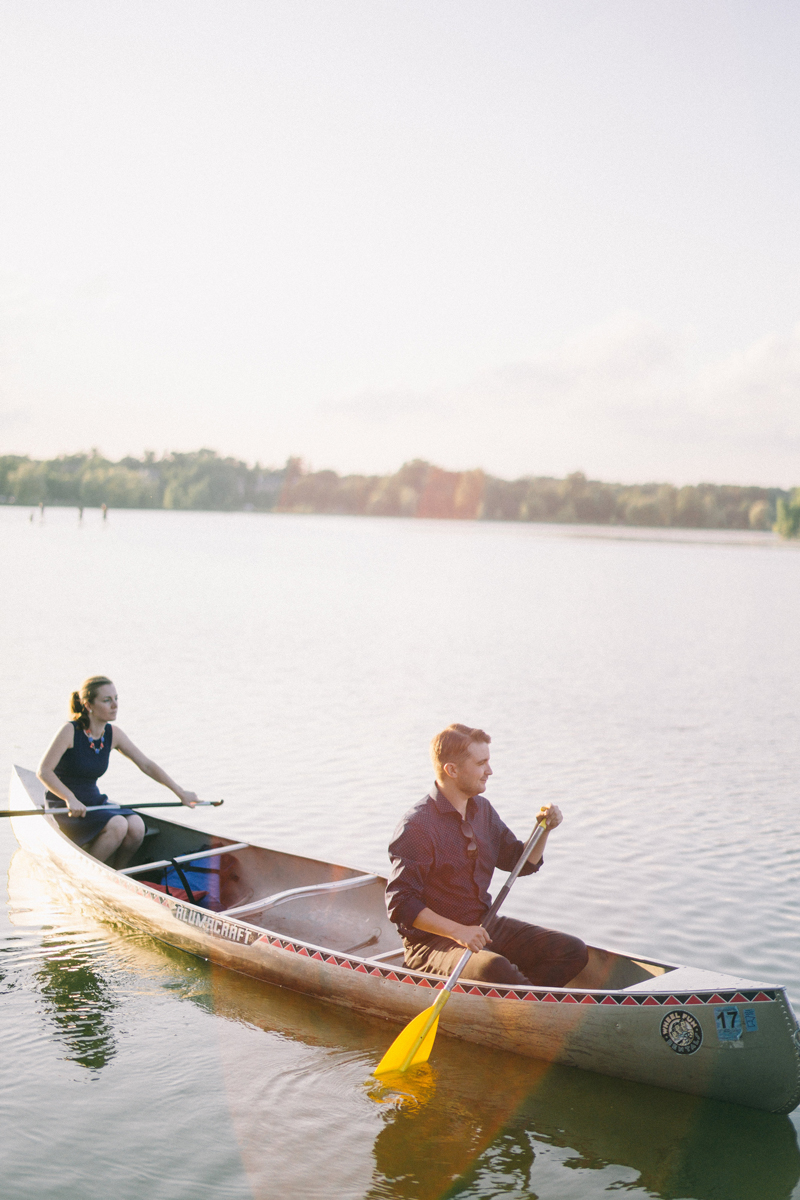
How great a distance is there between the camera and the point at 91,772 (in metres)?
8.63

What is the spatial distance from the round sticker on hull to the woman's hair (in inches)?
176

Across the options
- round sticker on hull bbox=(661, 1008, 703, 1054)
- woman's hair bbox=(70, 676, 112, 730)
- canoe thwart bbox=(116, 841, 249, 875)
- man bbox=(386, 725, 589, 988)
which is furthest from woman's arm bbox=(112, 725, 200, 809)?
round sticker on hull bbox=(661, 1008, 703, 1054)

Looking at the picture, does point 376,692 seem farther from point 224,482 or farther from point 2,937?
point 224,482

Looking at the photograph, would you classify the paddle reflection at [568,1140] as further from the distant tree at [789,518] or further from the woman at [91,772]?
the distant tree at [789,518]

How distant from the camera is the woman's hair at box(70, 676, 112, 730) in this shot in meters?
8.30

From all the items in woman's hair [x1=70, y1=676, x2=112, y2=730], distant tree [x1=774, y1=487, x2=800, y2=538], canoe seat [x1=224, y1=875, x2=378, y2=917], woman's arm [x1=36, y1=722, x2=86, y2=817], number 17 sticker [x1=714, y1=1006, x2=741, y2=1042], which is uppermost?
distant tree [x1=774, y1=487, x2=800, y2=538]

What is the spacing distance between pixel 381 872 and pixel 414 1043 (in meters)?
3.64

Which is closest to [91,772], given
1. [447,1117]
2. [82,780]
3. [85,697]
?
[82,780]

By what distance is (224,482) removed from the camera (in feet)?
538

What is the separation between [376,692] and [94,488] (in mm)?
137011

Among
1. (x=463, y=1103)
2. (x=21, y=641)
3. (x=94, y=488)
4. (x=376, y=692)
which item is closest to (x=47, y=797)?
(x=463, y=1103)

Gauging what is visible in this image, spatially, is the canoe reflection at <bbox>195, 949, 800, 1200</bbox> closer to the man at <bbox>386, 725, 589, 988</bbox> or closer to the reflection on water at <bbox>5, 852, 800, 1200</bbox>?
the reflection on water at <bbox>5, 852, 800, 1200</bbox>

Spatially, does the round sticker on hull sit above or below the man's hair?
below

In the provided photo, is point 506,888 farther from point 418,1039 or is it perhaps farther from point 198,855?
point 198,855
